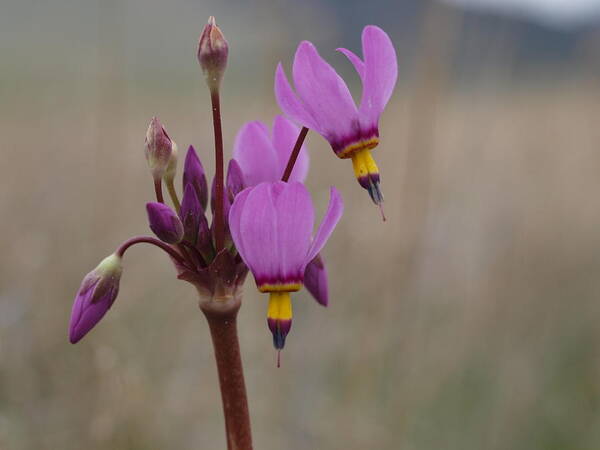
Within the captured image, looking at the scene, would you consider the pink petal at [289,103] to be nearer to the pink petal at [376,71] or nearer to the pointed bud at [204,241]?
the pink petal at [376,71]

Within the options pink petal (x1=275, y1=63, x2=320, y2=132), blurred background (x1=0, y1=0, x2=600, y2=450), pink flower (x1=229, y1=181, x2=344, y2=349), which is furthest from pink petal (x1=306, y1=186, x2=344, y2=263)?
blurred background (x1=0, y1=0, x2=600, y2=450)

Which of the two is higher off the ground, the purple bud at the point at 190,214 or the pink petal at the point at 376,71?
the pink petal at the point at 376,71

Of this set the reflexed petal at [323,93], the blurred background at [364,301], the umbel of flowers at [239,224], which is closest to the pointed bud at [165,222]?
the umbel of flowers at [239,224]

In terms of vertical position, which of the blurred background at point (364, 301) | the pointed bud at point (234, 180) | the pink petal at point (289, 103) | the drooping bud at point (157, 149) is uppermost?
the pink petal at point (289, 103)

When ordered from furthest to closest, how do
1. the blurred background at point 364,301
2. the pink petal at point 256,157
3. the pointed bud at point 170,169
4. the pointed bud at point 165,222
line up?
1. the blurred background at point 364,301
2. the pink petal at point 256,157
3. the pointed bud at point 170,169
4. the pointed bud at point 165,222

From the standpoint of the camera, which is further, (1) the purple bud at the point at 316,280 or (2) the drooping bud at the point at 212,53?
(1) the purple bud at the point at 316,280

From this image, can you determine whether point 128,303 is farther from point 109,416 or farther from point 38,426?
point 109,416

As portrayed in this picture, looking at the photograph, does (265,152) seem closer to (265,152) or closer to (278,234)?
(265,152)

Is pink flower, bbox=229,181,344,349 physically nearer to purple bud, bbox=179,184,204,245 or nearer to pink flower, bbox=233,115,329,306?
purple bud, bbox=179,184,204,245

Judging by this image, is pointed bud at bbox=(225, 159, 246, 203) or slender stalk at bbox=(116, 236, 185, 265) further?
pointed bud at bbox=(225, 159, 246, 203)

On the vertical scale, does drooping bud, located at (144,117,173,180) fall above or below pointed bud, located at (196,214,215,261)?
above
